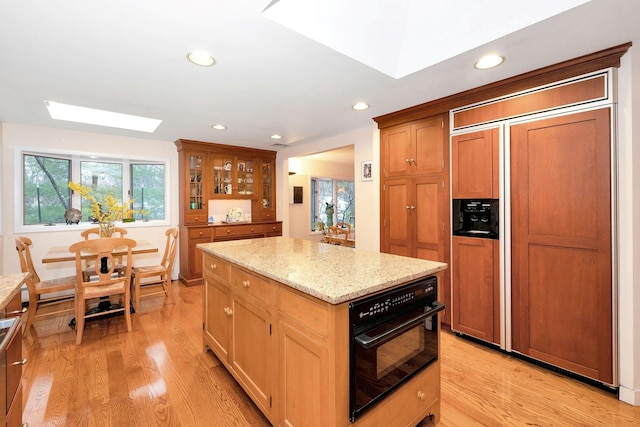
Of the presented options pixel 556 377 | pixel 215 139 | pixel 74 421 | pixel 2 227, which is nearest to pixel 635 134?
pixel 556 377

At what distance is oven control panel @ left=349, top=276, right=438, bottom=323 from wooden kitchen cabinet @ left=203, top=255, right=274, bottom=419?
52cm

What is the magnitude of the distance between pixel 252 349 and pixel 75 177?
420 centimetres

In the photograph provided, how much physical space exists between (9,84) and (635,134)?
4.69m

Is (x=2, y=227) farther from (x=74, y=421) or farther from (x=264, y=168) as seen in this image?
(x=264, y=168)

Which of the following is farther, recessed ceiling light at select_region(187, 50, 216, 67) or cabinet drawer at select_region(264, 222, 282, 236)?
cabinet drawer at select_region(264, 222, 282, 236)

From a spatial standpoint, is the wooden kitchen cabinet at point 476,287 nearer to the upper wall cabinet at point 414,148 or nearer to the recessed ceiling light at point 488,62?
the upper wall cabinet at point 414,148

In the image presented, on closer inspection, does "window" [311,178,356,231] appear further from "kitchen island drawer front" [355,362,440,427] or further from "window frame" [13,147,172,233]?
"kitchen island drawer front" [355,362,440,427]

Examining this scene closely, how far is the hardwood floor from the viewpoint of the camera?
1.71 meters

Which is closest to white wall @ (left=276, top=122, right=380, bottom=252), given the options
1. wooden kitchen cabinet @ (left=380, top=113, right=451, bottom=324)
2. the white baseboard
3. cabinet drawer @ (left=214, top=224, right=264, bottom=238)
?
wooden kitchen cabinet @ (left=380, top=113, right=451, bottom=324)

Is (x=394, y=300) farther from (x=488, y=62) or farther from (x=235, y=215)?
(x=235, y=215)

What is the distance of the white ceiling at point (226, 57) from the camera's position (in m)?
1.54

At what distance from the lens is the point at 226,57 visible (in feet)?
6.50

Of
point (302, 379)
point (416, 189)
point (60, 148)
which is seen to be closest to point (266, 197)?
point (60, 148)

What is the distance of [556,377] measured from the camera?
2102 mm
